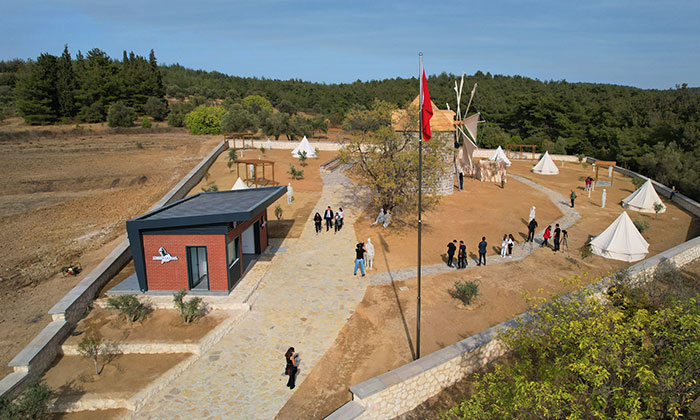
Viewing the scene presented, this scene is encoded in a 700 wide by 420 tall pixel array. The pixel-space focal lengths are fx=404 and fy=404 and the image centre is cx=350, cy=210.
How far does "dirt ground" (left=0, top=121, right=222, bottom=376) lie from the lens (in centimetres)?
1558

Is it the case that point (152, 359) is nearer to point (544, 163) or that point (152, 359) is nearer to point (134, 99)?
point (544, 163)

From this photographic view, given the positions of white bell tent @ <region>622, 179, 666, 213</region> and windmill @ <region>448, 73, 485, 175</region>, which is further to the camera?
windmill @ <region>448, 73, 485, 175</region>

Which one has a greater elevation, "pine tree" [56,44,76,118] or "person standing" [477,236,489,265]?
"pine tree" [56,44,76,118]

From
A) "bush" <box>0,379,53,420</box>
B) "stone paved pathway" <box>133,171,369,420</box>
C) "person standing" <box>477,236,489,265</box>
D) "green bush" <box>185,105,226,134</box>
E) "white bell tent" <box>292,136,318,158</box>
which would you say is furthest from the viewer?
"green bush" <box>185,105,226,134</box>

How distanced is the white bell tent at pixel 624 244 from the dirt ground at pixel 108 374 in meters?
18.4

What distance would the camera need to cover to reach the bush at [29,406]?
7839mm

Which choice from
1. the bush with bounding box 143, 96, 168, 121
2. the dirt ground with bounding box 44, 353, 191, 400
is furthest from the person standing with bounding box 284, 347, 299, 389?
the bush with bounding box 143, 96, 168, 121

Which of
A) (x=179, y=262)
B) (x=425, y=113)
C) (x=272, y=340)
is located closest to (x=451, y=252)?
(x=425, y=113)

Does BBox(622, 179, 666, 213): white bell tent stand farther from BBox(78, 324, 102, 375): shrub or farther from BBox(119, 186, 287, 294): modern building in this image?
BBox(78, 324, 102, 375): shrub

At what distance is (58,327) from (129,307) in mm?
1815

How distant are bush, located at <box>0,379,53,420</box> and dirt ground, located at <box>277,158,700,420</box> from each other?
4845 millimetres

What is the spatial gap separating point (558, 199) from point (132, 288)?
2822 cm

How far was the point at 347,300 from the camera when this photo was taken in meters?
13.8

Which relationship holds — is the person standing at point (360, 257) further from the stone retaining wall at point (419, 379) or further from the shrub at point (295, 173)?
the shrub at point (295, 173)
